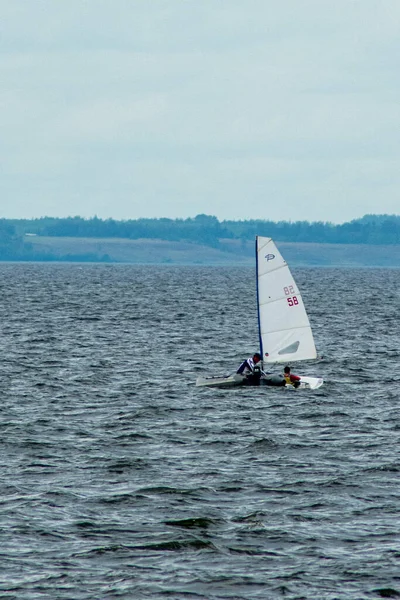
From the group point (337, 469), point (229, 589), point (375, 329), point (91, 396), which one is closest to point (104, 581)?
point (229, 589)

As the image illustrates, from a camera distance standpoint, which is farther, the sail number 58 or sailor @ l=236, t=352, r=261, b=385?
the sail number 58

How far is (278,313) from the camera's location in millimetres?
45938

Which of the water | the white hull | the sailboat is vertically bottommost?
the water

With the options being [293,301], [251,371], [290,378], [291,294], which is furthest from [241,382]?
[291,294]

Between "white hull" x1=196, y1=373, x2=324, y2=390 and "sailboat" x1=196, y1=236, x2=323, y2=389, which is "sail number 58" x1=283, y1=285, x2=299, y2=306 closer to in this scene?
"sailboat" x1=196, y1=236, x2=323, y2=389

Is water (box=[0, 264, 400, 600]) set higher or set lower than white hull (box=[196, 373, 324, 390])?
lower

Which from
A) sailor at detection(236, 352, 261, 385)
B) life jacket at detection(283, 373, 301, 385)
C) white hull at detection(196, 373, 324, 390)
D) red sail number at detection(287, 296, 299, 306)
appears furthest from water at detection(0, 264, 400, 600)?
red sail number at detection(287, 296, 299, 306)

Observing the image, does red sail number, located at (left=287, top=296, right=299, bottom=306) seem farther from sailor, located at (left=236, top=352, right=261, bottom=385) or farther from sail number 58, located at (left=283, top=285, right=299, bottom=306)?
sailor, located at (left=236, top=352, right=261, bottom=385)

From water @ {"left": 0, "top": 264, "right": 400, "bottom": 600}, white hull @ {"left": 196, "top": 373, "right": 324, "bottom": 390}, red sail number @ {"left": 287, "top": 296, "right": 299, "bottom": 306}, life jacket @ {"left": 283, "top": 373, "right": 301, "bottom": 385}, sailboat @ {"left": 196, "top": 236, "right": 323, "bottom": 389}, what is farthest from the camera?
red sail number @ {"left": 287, "top": 296, "right": 299, "bottom": 306}

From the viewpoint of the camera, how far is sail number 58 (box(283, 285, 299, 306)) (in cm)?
4600

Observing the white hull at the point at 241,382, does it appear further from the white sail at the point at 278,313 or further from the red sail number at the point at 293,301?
the red sail number at the point at 293,301

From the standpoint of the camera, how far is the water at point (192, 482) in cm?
2092

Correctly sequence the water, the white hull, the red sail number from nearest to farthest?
1. the water
2. the white hull
3. the red sail number

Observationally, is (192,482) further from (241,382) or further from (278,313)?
(278,313)
